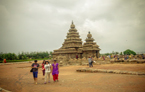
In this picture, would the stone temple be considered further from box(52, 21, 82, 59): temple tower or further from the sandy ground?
the sandy ground

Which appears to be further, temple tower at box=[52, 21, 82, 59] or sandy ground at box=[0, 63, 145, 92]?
temple tower at box=[52, 21, 82, 59]

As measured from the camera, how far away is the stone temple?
3127 centimetres

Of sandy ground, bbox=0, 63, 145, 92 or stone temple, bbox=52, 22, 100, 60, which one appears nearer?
sandy ground, bbox=0, 63, 145, 92

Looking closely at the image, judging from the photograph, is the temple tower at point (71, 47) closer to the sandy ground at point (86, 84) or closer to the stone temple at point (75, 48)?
the stone temple at point (75, 48)

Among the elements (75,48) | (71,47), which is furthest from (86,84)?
(75,48)

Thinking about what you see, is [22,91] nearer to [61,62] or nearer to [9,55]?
[61,62]

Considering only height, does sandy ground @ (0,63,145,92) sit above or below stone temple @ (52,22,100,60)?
below

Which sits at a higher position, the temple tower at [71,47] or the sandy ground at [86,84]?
the temple tower at [71,47]

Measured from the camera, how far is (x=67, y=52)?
30.8 meters

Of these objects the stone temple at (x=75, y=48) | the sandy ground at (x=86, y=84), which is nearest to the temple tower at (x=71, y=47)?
the stone temple at (x=75, y=48)

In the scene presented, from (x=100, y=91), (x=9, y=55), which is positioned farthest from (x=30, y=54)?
(x=100, y=91)

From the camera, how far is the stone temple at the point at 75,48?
1231 inches

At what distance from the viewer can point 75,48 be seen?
3316cm

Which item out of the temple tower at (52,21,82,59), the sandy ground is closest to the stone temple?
the temple tower at (52,21,82,59)
